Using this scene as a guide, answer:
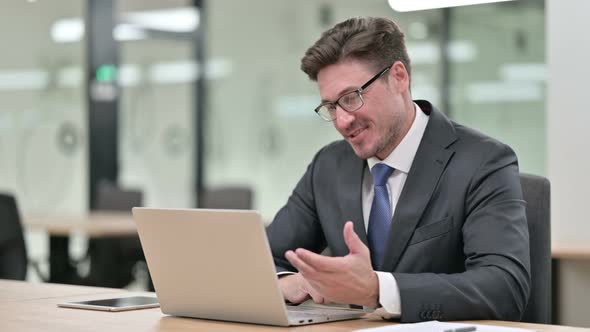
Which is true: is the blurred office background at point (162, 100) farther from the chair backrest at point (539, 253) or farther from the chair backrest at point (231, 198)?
the chair backrest at point (539, 253)

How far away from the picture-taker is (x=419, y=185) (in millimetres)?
2314

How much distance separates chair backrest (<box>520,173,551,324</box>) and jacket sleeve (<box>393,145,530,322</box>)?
0.28 ft

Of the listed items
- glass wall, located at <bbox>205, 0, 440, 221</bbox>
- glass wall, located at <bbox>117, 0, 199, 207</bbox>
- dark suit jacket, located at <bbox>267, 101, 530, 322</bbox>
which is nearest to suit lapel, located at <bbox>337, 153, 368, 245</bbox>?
dark suit jacket, located at <bbox>267, 101, 530, 322</bbox>

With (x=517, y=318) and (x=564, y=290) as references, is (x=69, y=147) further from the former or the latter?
(x=517, y=318)

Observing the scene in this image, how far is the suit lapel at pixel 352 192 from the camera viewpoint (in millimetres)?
2393

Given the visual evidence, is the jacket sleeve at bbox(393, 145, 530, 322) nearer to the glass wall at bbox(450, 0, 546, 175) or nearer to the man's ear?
the man's ear

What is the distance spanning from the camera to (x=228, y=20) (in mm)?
7656

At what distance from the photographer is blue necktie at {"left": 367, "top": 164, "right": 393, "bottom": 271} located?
2.37 meters

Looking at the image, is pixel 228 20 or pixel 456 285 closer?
pixel 456 285

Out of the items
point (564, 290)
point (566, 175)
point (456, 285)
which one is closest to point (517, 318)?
point (456, 285)

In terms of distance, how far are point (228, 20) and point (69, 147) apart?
1751mm

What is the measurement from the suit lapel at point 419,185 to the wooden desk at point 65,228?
3363 mm

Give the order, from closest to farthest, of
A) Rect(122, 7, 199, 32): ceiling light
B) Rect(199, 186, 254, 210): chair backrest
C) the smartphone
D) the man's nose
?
the smartphone
the man's nose
Rect(199, 186, 254, 210): chair backrest
Rect(122, 7, 199, 32): ceiling light

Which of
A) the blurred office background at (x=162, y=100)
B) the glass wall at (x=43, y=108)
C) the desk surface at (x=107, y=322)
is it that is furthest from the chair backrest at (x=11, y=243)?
the glass wall at (x=43, y=108)
